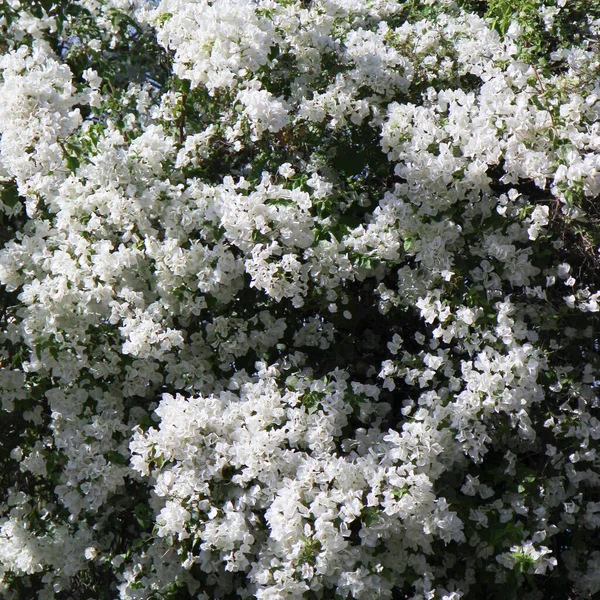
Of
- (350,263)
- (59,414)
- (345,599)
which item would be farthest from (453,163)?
(59,414)

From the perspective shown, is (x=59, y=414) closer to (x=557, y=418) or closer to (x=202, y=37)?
(x=202, y=37)

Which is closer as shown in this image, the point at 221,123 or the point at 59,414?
the point at 59,414

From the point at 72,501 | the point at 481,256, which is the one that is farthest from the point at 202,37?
the point at 72,501

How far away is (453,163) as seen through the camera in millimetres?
3660

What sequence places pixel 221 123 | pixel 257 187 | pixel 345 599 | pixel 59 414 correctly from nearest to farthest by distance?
1. pixel 345 599
2. pixel 257 187
3. pixel 59 414
4. pixel 221 123

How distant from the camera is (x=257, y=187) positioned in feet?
11.9

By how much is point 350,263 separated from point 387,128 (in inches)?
24.1

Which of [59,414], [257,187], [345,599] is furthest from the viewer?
[59,414]

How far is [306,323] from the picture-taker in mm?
4016

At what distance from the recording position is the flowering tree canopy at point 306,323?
3.41 metres

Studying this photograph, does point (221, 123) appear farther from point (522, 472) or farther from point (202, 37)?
point (522, 472)

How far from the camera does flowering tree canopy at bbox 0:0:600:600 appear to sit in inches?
134

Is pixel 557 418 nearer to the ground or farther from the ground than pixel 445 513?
farther from the ground

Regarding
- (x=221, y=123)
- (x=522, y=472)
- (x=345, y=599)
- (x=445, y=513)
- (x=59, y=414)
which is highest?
(x=221, y=123)
